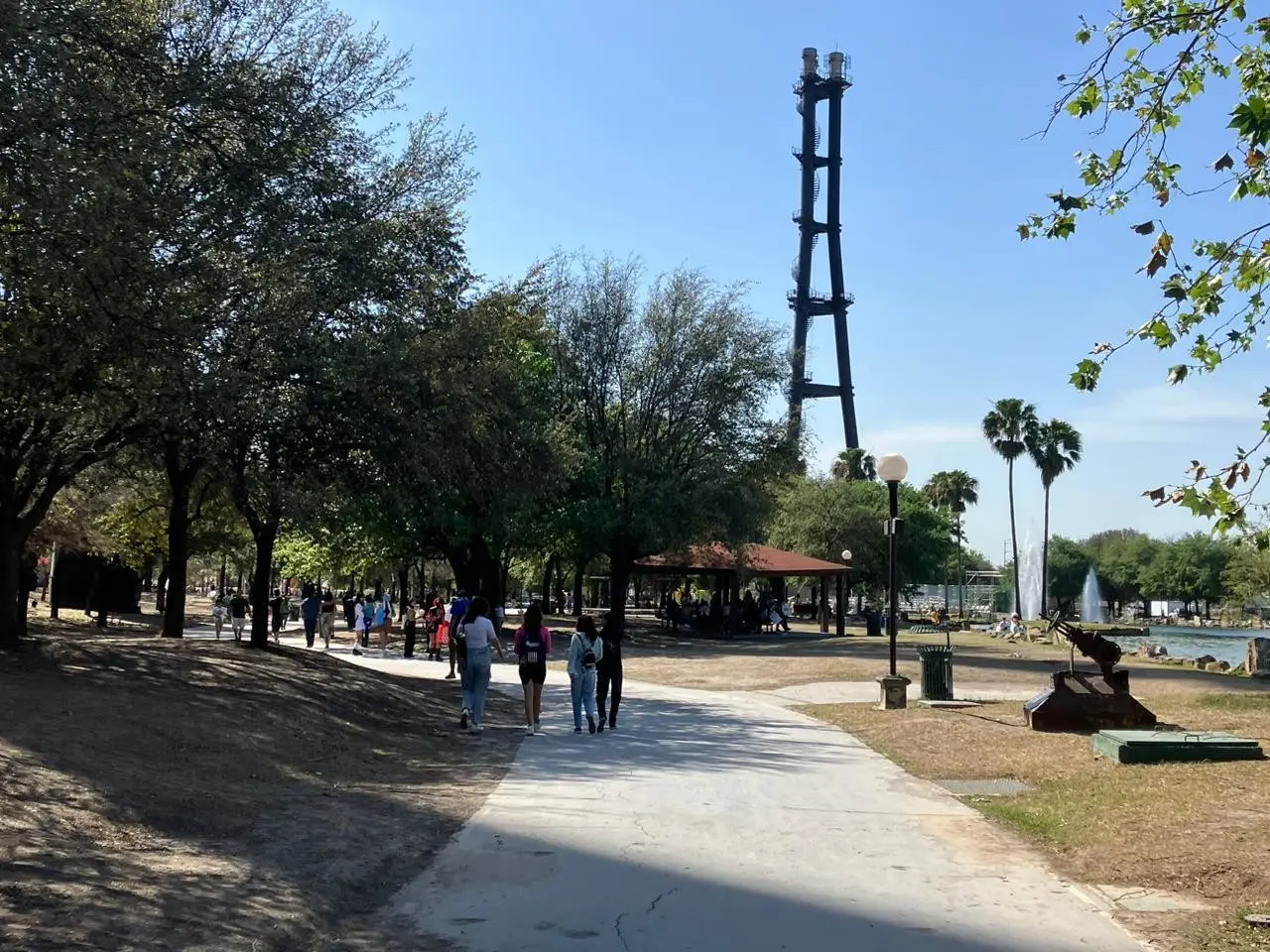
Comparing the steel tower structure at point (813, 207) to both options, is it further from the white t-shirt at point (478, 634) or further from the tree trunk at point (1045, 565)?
the white t-shirt at point (478, 634)

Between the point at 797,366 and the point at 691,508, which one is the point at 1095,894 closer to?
the point at 691,508

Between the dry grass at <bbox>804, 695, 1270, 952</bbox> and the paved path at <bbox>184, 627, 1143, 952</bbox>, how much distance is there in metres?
0.38

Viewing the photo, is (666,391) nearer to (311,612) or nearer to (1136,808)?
(311,612)

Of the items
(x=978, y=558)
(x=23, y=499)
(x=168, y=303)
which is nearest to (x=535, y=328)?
(x=23, y=499)

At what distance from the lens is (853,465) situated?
9475cm

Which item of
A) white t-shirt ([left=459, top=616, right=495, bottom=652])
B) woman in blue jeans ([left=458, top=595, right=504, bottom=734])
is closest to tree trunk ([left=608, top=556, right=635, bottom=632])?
woman in blue jeans ([left=458, top=595, right=504, bottom=734])

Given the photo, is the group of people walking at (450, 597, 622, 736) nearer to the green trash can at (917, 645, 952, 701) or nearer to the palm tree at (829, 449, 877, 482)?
the green trash can at (917, 645, 952, 701)

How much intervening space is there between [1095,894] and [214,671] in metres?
11.9

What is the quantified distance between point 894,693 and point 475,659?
22.1 ft

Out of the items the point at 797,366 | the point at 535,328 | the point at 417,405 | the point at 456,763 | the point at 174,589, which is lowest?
the point at 456,763

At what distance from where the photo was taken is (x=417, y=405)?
16.3 meters

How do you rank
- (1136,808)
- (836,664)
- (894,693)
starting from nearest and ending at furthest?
(1136,808), (894,693), (836,664)

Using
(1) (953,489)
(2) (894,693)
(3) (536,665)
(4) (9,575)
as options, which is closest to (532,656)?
(3) (536,665)

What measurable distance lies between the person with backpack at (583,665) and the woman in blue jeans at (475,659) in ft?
3.46
